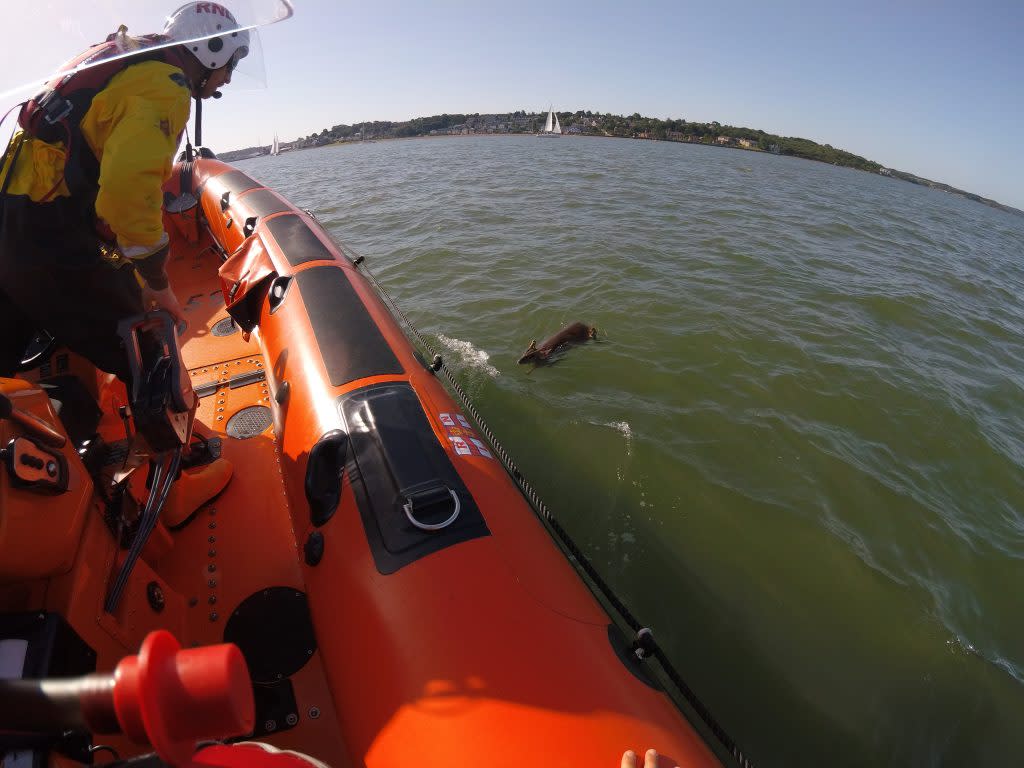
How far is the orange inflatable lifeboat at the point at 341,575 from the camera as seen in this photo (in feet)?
4.90

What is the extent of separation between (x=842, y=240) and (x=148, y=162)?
14.3 m

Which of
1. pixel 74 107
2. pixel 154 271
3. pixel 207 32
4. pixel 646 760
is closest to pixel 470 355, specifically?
pixel 154 271

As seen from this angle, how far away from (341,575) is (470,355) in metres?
4.13

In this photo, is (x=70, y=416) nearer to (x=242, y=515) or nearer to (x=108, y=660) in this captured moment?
(x=242, y=515)

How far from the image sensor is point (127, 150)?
6.81 feet

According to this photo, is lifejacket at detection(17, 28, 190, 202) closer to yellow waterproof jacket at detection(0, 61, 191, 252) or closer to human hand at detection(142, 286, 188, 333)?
yellow waterproof jacket at detection(0, 61, 191, 252)

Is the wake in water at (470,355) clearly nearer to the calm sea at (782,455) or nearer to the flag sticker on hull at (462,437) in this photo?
the calm sea at (782,455)

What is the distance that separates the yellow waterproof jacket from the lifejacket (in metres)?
0.03

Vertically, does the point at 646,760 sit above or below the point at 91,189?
below

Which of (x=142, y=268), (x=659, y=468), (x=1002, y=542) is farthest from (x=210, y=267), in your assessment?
(x=1002, y=542)

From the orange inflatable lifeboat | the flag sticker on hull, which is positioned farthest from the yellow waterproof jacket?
the flag sticker on hull

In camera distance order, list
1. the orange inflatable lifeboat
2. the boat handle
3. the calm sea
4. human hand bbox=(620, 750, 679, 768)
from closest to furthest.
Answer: human hand bbox=(620, 750, 679, 768) < the orange inflatable lifeboat < the boat handle < the calm sea

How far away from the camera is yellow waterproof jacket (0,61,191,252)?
209cm

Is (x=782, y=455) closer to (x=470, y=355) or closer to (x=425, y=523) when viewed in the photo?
(x=470, y=355)
